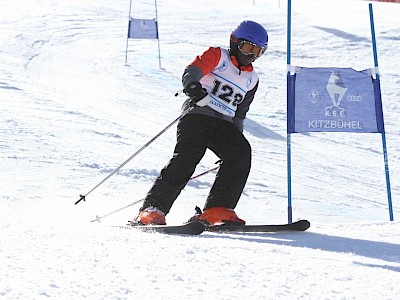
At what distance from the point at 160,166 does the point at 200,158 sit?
3266 millimetres

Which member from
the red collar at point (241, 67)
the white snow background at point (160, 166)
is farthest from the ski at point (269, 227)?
the red collar at point (241, 67)

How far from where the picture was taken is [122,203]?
6035 millimetres

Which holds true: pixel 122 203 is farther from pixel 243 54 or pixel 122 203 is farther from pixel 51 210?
pixel 243 54

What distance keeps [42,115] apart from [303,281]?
735cm

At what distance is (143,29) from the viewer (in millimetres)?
14898

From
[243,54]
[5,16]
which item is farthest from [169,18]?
[243,54]

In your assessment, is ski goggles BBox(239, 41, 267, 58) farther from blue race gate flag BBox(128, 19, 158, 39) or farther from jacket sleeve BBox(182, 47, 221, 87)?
blue race gate flag BBox(128, 19, 158, 39)

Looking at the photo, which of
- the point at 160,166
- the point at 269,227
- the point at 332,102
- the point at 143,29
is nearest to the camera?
the point at 269,227

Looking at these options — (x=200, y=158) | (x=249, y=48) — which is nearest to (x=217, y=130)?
(x=200, y=158)

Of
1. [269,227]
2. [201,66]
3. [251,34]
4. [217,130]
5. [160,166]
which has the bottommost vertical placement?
[160,166]

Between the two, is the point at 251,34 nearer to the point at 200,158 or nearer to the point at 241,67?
the point at 241,67

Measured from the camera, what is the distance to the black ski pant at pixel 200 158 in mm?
4238

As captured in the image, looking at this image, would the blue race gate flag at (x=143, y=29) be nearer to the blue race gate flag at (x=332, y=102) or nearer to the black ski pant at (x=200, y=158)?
the blue race gate flag at (x=332, y=102)

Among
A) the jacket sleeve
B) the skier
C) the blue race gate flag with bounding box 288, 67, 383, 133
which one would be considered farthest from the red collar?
the blue race gate flag with bounding box 288, 67, 383, 133
